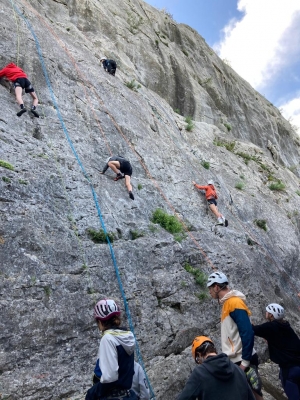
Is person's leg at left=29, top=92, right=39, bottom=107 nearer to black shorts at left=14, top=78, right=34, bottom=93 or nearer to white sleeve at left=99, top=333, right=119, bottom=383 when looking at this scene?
black shorts at left=14, top=78, right=34, bottom=93

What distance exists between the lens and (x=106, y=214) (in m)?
7.72

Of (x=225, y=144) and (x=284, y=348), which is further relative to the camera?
(x=225, y=144)

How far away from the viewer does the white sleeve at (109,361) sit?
138 inches

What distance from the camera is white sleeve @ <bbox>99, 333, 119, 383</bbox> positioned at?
3.49m

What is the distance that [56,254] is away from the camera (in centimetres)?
609

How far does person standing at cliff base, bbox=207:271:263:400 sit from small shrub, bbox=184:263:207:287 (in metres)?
2.55

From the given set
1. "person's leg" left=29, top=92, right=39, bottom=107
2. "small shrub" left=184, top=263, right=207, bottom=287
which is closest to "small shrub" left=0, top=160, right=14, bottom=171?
"person's leg" left=29, top=92, right=39, bottom=107

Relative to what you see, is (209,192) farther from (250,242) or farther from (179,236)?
(179,236)

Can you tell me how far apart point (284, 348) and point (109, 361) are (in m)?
3.09

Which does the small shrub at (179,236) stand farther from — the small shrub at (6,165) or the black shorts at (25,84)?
the black shorts at (25,84)

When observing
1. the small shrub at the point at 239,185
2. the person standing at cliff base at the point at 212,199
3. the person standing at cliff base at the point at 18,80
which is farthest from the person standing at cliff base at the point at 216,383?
the small shrub at the point at 239,185

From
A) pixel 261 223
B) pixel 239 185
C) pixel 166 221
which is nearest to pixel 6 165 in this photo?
pixel 166 221

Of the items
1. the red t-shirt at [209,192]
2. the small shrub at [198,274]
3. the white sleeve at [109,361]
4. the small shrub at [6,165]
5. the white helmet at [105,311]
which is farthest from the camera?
the red t-shirt at [209,192]

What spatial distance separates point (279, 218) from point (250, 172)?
3124 millimetres
